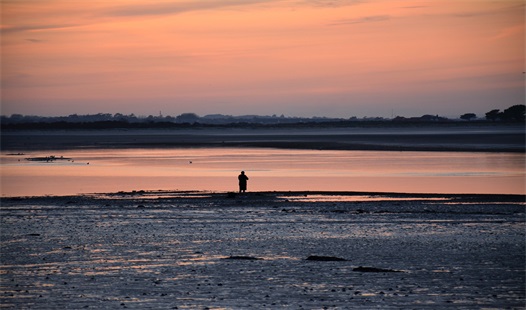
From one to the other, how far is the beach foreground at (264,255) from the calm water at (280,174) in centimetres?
816

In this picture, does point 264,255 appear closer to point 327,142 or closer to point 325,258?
point 325,258

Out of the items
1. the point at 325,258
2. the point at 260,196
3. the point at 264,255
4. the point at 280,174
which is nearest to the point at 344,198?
the point at 260,196

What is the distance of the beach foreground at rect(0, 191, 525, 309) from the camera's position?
1585cm

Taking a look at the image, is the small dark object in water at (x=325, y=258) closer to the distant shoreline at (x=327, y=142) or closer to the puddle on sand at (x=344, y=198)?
the puddle on sand at (x=344, y=198)

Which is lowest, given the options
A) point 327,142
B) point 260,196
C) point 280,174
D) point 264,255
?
point 264,255

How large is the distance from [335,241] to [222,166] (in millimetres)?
38428

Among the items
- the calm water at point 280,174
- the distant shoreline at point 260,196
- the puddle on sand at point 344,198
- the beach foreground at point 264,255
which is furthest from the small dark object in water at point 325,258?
the calm water at point 280,174

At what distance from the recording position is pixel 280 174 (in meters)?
52.2

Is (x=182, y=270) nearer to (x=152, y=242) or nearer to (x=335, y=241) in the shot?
(x=152, y=242)

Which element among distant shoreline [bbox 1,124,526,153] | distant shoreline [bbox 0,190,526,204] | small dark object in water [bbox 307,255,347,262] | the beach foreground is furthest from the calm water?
small dark object in water [bbox 307,255,347,262]

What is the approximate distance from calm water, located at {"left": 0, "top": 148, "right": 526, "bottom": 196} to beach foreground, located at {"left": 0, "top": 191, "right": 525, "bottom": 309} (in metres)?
8.16

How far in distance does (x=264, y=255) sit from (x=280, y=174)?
104ft

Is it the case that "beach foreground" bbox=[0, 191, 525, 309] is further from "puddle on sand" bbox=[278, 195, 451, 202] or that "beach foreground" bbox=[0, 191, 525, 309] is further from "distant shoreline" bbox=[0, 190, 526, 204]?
"distant shoreline" bbox=[0, 190, 526, 204]

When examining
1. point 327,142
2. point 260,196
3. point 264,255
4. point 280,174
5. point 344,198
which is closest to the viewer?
point 264,255
